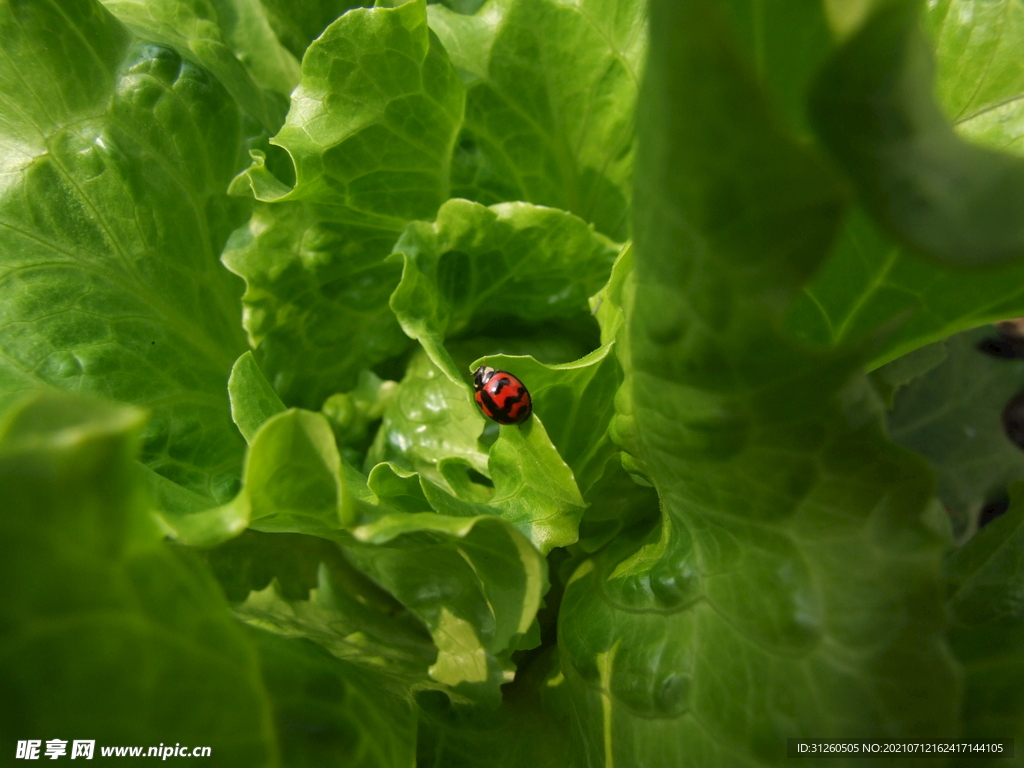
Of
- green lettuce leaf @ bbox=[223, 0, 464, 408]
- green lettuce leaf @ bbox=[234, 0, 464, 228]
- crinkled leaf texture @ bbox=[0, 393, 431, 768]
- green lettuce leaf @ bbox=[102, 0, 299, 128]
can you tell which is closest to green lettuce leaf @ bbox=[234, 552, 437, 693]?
crinkled leaf texture @ bbox=[0, 393, 431, 768]

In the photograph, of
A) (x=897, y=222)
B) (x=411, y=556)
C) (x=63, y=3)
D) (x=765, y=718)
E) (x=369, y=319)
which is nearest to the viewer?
(x=897, y=222)

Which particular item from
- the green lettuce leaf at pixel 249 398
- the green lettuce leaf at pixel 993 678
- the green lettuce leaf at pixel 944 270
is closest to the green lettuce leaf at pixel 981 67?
the green lettuce leaf at pixel 944 270

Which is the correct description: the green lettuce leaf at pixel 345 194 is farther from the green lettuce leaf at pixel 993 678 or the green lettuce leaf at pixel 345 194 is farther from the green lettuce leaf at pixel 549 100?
the green lettuce leaf at pixel 993 678

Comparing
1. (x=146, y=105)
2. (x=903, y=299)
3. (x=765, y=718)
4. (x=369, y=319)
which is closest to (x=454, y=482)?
(x=369, y=319)

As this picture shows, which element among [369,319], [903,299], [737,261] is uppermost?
[737,261]

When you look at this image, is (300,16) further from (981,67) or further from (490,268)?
(981,67)

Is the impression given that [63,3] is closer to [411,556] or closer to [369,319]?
[369,319]

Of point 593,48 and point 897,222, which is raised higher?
point 897,222

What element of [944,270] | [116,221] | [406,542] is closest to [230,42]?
[116,221]
